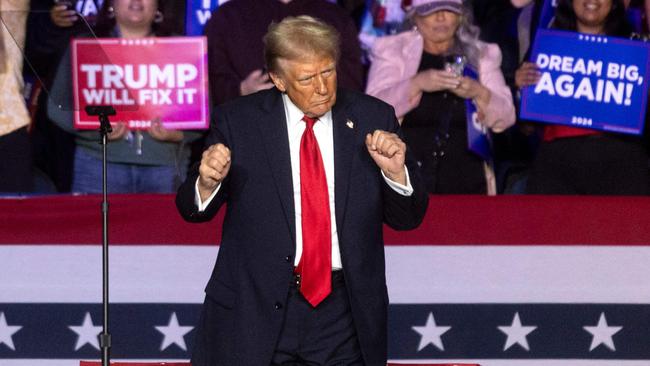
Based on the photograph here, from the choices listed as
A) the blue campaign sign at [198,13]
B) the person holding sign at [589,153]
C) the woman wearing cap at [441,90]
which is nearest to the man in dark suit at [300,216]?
the woman wearing cap at [441,90]

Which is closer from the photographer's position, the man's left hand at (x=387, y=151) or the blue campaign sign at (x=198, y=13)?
the man's left hand at (x=387, y=151)

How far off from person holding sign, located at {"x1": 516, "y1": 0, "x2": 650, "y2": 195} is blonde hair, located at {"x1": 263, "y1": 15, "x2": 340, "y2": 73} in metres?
2.44

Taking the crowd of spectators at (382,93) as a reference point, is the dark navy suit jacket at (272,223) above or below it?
below

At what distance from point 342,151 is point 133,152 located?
7.29 ft

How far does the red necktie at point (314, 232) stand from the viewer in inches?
137

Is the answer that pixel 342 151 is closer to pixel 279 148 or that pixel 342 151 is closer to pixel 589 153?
pixel 279 148

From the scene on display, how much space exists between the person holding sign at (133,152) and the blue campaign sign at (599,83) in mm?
1596

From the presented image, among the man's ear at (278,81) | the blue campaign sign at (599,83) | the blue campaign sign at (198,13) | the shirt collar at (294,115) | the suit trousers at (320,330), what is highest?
the blue campaign sign at (198,13)

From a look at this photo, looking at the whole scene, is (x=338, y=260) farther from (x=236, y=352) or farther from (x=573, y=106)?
(x=573, y=106)

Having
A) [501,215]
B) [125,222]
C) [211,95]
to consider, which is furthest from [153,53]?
[501,215]

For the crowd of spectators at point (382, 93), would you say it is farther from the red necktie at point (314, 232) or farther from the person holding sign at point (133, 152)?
the red necktie at point (314, 232)

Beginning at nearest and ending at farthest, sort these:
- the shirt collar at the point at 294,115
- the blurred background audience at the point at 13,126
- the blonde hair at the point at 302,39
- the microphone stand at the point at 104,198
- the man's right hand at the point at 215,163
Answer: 1. the man's right hand at the point at 215,163
2. the blonde hair at the point at 302,39
3. the shirt collar at the point at 294,115
4. the microphone stand at the point at 104,198
5. the blurred background audience at the point at 13,126

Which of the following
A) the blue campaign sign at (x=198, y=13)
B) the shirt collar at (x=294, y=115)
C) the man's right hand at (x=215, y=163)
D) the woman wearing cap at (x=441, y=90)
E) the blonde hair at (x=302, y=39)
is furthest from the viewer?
the blue campaign sign at (x=198, y=13)

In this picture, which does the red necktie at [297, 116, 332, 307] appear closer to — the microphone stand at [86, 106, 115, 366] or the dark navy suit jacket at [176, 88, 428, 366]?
the dark navy suit jacket at [176, 88, 428, 366]
